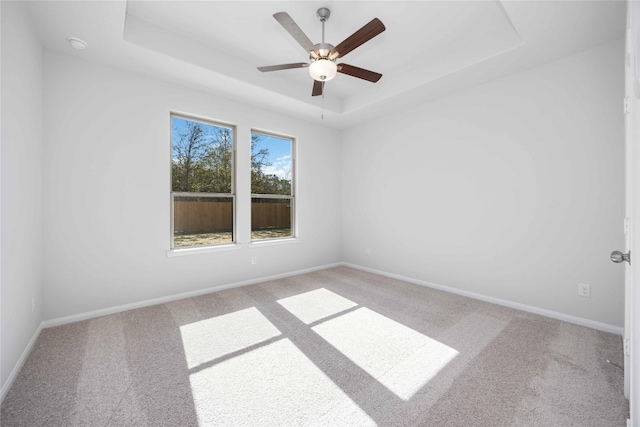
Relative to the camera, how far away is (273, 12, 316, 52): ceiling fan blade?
1.92 meters

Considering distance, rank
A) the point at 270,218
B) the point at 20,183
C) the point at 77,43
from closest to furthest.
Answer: the point at 20,183 → the point at 77,43 → the point at 270,218

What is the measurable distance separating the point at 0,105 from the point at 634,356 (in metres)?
3.60

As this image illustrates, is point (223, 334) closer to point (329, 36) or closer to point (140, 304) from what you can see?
point (140, 304)

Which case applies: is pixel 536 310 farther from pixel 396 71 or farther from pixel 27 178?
pixel 27 178

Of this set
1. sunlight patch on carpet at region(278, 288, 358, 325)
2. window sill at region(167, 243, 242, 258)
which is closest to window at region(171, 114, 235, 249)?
window sill at region(167, 243, 242, 258)

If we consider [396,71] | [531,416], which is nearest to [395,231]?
[396,71]

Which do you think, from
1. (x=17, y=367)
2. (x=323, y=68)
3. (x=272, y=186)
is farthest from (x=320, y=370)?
(x=272, y=186)

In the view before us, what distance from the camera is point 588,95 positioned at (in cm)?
252

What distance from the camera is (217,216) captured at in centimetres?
369

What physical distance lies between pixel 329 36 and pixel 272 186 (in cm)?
223

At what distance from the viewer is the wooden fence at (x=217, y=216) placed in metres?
3.37

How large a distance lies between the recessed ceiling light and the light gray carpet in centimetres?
260

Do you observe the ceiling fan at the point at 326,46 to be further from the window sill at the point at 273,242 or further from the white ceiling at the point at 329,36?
the window sill at the point at 273,242

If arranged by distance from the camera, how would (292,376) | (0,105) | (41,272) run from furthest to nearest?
(41,272)
(292,376)
(0,105)
